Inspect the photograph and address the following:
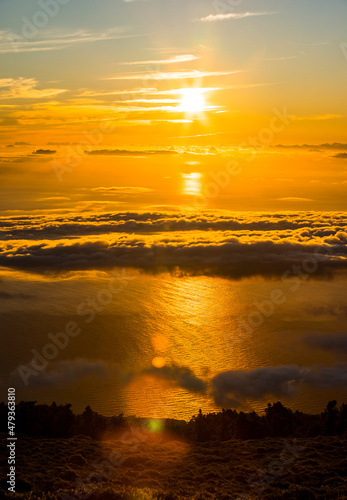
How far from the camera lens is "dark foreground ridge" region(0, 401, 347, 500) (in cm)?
1981

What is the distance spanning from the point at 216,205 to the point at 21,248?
8648 cm

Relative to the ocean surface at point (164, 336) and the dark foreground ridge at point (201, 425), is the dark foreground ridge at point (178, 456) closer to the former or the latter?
the dark foreground ridge at point (201, 425)

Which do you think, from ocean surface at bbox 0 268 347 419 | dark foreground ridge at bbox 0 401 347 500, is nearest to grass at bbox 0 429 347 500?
dark foreground ridge at bbox 0 401 347 500

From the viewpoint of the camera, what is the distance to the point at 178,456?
27.0 meters

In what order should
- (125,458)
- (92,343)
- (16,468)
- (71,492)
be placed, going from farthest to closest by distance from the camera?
(92,343) → (125,458) → (16,468) → (71,492)

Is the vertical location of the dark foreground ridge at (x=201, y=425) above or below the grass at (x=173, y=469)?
above

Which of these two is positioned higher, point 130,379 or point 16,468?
point 130,379

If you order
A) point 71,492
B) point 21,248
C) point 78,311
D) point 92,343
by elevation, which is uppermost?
point 21,248

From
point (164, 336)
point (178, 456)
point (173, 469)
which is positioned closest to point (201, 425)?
point (178, 456)

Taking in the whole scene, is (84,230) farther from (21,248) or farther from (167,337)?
(167,337)

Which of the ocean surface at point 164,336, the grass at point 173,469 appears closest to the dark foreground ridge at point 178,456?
the grass at point 173,469

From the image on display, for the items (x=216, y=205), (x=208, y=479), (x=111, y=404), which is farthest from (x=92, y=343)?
(x=216, y=205)

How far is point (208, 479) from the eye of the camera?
74.4 feet

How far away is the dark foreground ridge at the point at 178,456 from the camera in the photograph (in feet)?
65.0
